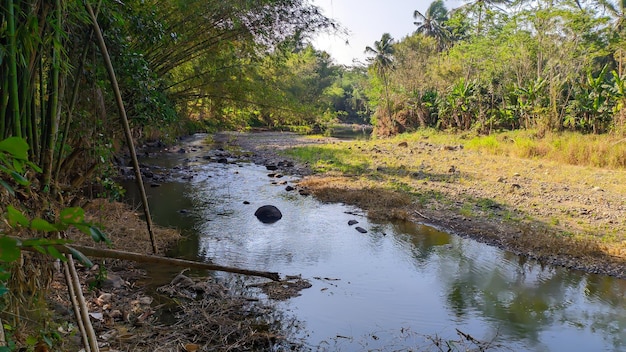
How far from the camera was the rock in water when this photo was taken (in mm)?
9711

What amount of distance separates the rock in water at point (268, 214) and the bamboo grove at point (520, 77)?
7938 mm

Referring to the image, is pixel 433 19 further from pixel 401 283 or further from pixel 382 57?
pixel 401 283

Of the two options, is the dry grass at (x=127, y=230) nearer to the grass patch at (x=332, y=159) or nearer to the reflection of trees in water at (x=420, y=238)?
the reflection of trees in water at (x=420, y=238)

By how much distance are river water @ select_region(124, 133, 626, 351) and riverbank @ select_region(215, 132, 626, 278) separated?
18.8 inches

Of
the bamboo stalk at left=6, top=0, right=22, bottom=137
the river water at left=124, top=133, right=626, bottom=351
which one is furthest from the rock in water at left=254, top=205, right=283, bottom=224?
the bamboo stalk at left=6, top=0, right=22, bottom=137

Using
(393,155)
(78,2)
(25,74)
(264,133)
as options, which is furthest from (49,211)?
(264,133)

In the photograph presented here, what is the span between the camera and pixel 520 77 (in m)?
20.6

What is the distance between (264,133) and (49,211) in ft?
100

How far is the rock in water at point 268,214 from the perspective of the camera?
9711 mm

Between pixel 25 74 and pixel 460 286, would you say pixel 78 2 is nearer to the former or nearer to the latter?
pixel 25 74

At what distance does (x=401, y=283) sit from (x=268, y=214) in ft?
13.1

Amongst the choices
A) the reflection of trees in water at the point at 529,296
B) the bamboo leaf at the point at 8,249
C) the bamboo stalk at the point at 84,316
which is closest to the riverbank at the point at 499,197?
the reflection of trees in water at the point at 529,296

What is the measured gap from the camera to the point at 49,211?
2613mm

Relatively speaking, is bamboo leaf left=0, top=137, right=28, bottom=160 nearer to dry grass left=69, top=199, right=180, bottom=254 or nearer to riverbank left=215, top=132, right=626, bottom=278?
dry grass left=69, top=199, right=180, bottom=254
